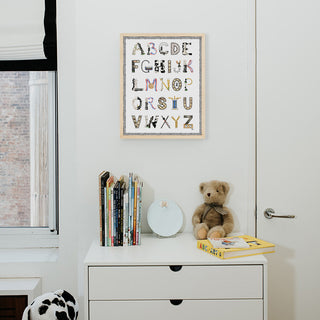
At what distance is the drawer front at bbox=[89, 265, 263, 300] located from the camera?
1.40m

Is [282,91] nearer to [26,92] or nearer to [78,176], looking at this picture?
[78,176]

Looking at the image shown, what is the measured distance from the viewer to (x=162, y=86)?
1.76 m

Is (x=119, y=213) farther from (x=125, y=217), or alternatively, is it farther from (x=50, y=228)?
(x=50, y=228)

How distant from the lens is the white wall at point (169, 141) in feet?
5.80

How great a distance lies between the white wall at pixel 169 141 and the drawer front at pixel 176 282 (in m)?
0.41

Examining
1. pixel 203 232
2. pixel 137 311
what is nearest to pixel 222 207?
pixel 203 232

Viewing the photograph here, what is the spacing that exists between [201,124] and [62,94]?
764 mm

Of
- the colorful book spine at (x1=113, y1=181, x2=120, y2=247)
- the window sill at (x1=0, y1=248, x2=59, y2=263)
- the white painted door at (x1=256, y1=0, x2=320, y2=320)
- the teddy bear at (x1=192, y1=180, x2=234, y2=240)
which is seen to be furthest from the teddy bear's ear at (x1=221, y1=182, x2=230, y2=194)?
the window sill at (x1=0, y1=248, x2=59, y2=263)

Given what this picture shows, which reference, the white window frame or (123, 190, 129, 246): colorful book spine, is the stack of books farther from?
the white window frame

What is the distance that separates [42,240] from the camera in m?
2.06

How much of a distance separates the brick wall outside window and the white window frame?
64mm

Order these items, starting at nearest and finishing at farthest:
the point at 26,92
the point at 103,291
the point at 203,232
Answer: the point at 103,291 → the point at 203,232 → the point at 26,92

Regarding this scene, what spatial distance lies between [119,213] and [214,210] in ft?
1.53

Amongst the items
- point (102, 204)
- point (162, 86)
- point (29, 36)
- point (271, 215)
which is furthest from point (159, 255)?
point (29, 36)
